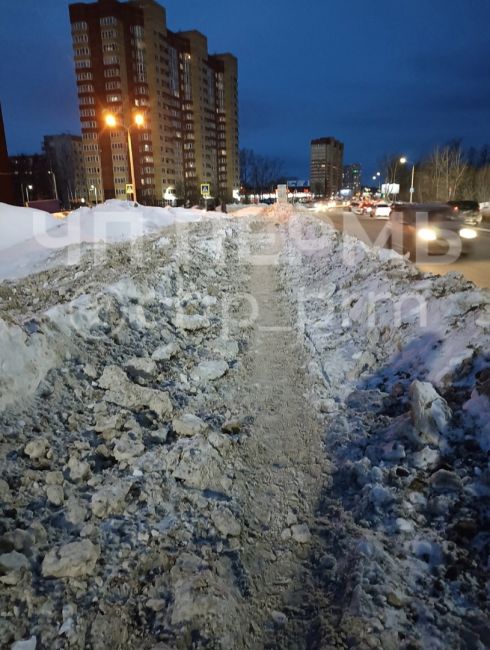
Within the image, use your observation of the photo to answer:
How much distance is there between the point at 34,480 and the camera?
3369mm

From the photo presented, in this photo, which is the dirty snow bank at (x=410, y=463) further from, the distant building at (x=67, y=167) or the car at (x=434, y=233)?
the distant building at (x=67, y=167)

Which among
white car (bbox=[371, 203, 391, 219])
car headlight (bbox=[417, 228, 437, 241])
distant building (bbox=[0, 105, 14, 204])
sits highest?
distant building (bbox=[0, 105, 14, 204])

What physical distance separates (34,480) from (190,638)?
1.75m

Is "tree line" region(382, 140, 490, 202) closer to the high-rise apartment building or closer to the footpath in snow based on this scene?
the high-rise apartment building

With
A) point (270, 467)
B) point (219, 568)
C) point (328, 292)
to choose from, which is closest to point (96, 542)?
point (219, 568)

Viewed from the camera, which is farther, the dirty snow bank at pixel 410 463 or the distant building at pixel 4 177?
the distant building at pixel 4 177

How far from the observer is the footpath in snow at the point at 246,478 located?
2502mm

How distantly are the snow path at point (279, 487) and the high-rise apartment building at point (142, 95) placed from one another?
79254 millimetres

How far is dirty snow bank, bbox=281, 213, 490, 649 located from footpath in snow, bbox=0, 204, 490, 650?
14 millimetres

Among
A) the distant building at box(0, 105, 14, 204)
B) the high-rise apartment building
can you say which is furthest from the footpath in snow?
the high-rise apartment building

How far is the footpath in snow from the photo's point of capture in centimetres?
250

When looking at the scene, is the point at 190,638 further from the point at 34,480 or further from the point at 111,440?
the point at 111,440

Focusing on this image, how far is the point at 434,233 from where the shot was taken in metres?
13.9

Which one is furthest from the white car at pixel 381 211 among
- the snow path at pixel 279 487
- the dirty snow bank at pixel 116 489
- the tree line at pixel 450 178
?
the dirty snow bank at pixel 116 489
